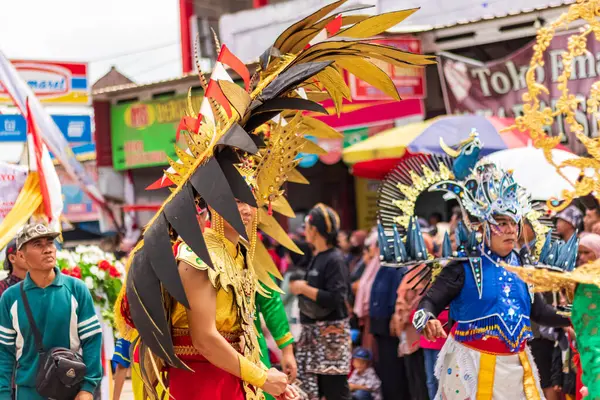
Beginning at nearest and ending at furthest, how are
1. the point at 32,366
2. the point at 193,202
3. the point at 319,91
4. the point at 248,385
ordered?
1. the point at 193,202
2. the point at 248,385
3. the point at 319,91
4. the point at 32,366

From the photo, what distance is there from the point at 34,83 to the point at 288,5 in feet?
16.8

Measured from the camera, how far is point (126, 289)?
4.24 metres

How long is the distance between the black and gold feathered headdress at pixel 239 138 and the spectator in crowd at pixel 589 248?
296 cm

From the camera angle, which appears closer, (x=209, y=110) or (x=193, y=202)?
(x=193, y=202)

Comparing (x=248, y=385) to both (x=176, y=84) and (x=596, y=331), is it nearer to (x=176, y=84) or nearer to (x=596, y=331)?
(x=596, y=331)

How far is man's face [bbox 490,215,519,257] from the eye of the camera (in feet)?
19.2

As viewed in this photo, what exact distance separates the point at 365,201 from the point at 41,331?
12.1 m

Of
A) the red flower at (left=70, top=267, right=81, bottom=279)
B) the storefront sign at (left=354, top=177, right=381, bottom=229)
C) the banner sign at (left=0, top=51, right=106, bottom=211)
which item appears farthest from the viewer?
the storefront sign at (left=354, top=177, right=381, bottom=229)

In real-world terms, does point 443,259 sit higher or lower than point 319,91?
lower

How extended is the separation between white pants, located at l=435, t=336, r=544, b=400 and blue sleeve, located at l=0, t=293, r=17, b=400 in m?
2.59

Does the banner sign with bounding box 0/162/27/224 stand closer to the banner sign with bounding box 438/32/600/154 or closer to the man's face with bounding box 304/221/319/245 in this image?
the man's face with bounding box 304/221/319/245

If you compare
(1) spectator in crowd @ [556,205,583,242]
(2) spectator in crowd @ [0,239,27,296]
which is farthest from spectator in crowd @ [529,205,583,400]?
(2) spectator in crowd @ [0,239,27,296]

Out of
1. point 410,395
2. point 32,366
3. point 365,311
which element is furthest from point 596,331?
point 365,311

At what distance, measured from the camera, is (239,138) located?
4.09 meters
